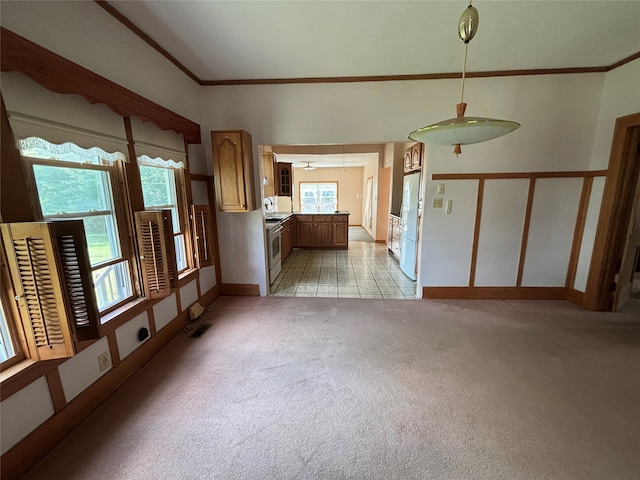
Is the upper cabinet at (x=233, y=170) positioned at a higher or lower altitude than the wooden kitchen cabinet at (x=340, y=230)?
higher

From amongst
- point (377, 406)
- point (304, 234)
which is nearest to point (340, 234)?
point (304, 234)

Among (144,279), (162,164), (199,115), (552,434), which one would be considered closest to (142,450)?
(144,279)

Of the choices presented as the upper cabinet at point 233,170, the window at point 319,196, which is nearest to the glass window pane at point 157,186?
the upper cabinet at point 233,170

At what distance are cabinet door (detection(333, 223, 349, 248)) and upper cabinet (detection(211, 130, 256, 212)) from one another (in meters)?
3.53

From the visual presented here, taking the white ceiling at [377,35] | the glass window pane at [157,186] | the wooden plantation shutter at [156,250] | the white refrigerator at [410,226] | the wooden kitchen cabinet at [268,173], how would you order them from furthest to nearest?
the wooden kitchen cabinet at [268,173]
the white refrigerator at [410,226]
the glass window pane at [157,186]
the wooden plantation shutter at [156,250]
the white ceiling at [377,35]

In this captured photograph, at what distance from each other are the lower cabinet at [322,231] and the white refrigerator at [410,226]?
2.02m

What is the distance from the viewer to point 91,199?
1818mm

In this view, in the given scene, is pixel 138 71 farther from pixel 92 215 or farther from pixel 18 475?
pixel 18 475

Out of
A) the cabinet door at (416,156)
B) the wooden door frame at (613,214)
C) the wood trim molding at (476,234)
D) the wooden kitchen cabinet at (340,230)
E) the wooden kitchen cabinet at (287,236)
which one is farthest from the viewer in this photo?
the wooden kitchen cabinet at (340,230)

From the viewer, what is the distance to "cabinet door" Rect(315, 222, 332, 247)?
21.1ft

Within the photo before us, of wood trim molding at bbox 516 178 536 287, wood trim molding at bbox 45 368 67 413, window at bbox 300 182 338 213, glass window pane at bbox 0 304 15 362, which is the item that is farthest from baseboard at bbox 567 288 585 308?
window at bbox 300 182 338 213

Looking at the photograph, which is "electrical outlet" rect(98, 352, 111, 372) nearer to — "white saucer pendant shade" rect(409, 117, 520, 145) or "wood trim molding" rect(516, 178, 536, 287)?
"white saucer pendant shade" rect(409, 117, 520, 145)

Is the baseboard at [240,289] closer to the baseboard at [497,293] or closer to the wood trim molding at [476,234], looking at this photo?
the baseboard at [497,293]

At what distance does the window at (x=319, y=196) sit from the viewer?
35.9 ft
